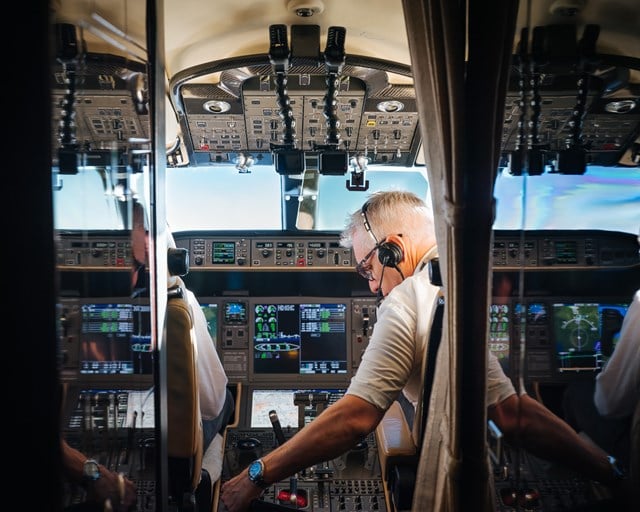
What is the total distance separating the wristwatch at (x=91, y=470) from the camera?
1106 mm

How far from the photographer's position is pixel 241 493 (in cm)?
206

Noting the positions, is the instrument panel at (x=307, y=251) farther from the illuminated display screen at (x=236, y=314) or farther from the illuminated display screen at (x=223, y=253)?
the illuminated display screen at (x=236, y=314)

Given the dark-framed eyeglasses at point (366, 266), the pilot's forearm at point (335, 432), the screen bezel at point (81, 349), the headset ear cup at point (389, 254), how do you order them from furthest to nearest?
the dark-framed eyeglasses at point (366, 266), the headset ear cup at point (389, 254), the pilot's forearm at point (335, 432), the screen bezel at point (81, 349)

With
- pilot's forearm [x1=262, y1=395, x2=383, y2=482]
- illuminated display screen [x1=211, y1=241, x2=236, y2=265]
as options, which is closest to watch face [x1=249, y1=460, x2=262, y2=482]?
pilot's forearm [x1=262, y1=395, x2=383, y2=482]

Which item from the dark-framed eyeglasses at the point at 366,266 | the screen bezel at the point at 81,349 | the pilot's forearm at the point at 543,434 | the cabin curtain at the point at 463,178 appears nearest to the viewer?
the screen bezel at the point at 81,349

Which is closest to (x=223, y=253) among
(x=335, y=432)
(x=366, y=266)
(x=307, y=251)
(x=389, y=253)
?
(x=307, y=251)

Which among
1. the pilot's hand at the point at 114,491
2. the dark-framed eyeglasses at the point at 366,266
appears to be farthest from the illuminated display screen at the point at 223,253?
the pilot's hand at the point at 114,491

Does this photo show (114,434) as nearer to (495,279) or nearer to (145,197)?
(145,197)

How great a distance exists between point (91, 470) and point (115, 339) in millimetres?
370

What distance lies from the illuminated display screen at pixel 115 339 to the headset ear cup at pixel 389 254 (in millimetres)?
1181

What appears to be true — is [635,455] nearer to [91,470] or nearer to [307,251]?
[91,470]

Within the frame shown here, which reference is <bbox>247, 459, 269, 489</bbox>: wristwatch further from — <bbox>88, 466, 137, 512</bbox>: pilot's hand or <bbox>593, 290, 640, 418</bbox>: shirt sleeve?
<bbox>593, 290, 640, 418</bbox>: shirt sleeve

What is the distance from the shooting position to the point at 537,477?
5.33 ft

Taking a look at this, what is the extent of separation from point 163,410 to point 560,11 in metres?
1.88
